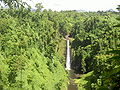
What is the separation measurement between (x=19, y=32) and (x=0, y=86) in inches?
841

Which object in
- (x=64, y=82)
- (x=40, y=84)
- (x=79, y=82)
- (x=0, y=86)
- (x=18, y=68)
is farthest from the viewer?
(x=79, y=82)

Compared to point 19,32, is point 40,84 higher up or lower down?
lower down

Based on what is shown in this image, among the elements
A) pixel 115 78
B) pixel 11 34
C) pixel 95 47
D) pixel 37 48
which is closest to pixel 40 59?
pixel 37 48

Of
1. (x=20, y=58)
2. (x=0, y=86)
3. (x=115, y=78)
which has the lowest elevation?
(x=0, y=86)

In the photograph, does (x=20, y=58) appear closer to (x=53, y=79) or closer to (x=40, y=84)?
(x=40, y=84)

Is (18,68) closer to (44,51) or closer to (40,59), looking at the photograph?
(40,59)

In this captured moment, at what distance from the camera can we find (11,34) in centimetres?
5475

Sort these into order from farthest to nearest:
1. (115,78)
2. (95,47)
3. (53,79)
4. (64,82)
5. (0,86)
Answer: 1. (95,47)
2. (64,82)
3. (53,79)
4. (0,86)
5. (115,78)

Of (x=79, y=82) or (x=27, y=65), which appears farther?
(x=79, y=82)

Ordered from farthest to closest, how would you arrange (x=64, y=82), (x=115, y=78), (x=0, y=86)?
1. (x=64, y=82)
2. (x=0, y=86)
3. (x=115, y=78)

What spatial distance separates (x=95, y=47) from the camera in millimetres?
73438

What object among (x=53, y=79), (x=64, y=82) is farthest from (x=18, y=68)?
(x=64, y=82)

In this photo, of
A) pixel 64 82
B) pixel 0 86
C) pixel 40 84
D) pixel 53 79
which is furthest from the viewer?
pixel 64 82

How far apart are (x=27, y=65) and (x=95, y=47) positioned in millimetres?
31891
